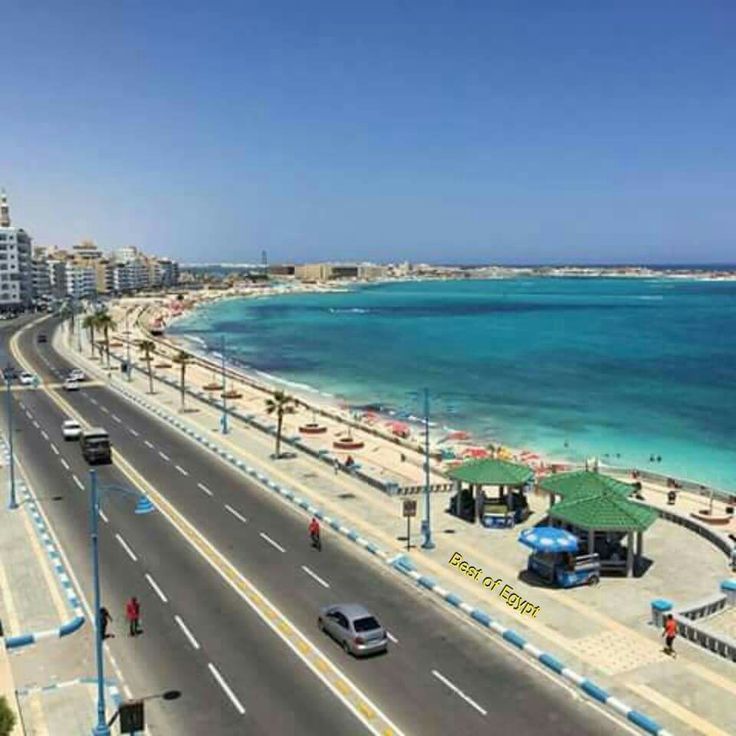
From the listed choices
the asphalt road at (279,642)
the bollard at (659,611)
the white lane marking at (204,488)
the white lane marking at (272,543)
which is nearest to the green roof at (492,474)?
the asphalt road at (279,642)

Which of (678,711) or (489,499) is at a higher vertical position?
(489,499)

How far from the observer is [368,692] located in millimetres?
22172

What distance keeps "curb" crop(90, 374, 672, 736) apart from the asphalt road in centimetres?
55

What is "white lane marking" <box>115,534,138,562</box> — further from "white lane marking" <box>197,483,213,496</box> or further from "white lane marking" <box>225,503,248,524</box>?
"white lane marking" <box>197,483,213,496</box>

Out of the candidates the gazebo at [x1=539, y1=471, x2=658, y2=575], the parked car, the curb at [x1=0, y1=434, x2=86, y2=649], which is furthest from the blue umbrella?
the parked car

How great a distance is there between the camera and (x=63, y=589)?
2927cm

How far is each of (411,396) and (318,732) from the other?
7019 cm

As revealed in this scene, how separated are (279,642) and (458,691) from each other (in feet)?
18.9

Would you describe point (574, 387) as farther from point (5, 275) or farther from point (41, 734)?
point (5, 275)

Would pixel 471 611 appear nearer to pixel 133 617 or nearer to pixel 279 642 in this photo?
pixel 279 642

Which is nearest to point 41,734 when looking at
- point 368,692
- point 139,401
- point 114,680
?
point 114,680

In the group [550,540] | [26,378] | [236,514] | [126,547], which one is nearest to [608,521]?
[550,540]

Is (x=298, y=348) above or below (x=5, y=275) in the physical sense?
below

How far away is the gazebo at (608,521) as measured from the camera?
101 feet
